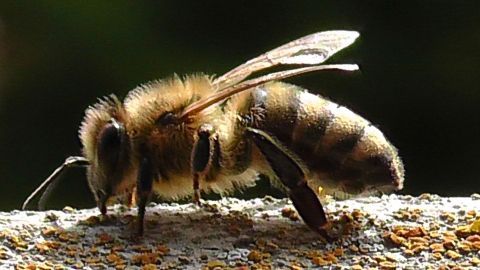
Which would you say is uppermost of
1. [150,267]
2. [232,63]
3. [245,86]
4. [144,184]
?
[232,63]

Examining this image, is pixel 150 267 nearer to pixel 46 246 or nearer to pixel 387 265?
pixel 46 246

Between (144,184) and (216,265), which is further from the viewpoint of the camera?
(144,184)

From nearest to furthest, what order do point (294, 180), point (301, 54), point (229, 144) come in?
point (294, 180) < point (229, 144) < point (301, 54)

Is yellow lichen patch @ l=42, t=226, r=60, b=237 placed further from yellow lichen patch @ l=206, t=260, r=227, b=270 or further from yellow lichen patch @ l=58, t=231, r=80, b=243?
yellow lichen patch @ l=206, t=260, r=227, b=270

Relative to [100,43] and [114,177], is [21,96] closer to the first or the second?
[100,43]

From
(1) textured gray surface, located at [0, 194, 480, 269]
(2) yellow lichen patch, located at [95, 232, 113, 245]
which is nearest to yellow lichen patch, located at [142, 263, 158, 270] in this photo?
(1) textured gray surface, located at [0, 194, 480, 269]

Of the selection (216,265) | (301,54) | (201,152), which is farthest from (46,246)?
(301,54)
